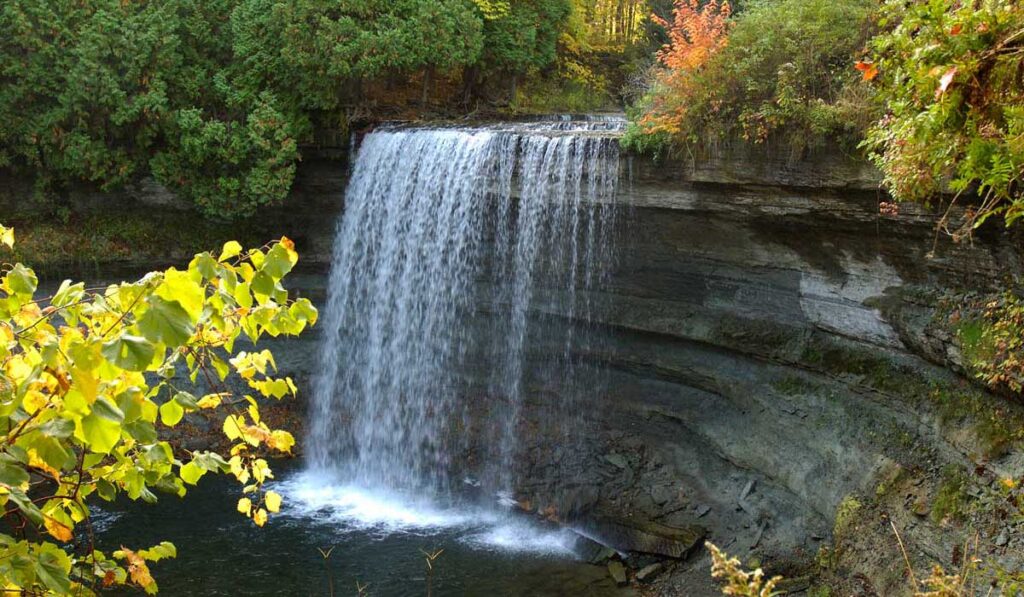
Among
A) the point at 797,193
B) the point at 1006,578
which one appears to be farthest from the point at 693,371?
the point at 1006,578

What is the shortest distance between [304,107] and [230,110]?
1378mm

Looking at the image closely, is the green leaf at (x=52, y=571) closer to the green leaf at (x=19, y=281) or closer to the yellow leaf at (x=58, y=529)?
the yellow leaf at (x=58, y=529)

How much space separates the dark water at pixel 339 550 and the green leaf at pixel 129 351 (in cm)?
777

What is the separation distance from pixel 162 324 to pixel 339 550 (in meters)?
8.77

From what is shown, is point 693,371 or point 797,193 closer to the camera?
point 797,193

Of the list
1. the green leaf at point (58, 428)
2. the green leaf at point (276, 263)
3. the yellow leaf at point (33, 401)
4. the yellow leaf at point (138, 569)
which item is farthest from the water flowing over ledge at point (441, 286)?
the green leaf at point (58, 428)

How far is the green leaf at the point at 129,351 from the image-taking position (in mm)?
2164

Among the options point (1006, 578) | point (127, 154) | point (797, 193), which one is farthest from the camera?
point (127, 154)

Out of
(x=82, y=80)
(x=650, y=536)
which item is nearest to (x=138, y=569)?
(x=650, y=536)

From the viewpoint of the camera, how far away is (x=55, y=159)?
1375 cm

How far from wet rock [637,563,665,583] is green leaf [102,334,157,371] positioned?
28.9 feet

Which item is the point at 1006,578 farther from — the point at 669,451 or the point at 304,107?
the point at 304,107

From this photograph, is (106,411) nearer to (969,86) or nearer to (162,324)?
(162,324)

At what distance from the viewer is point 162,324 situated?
227 centimetres
